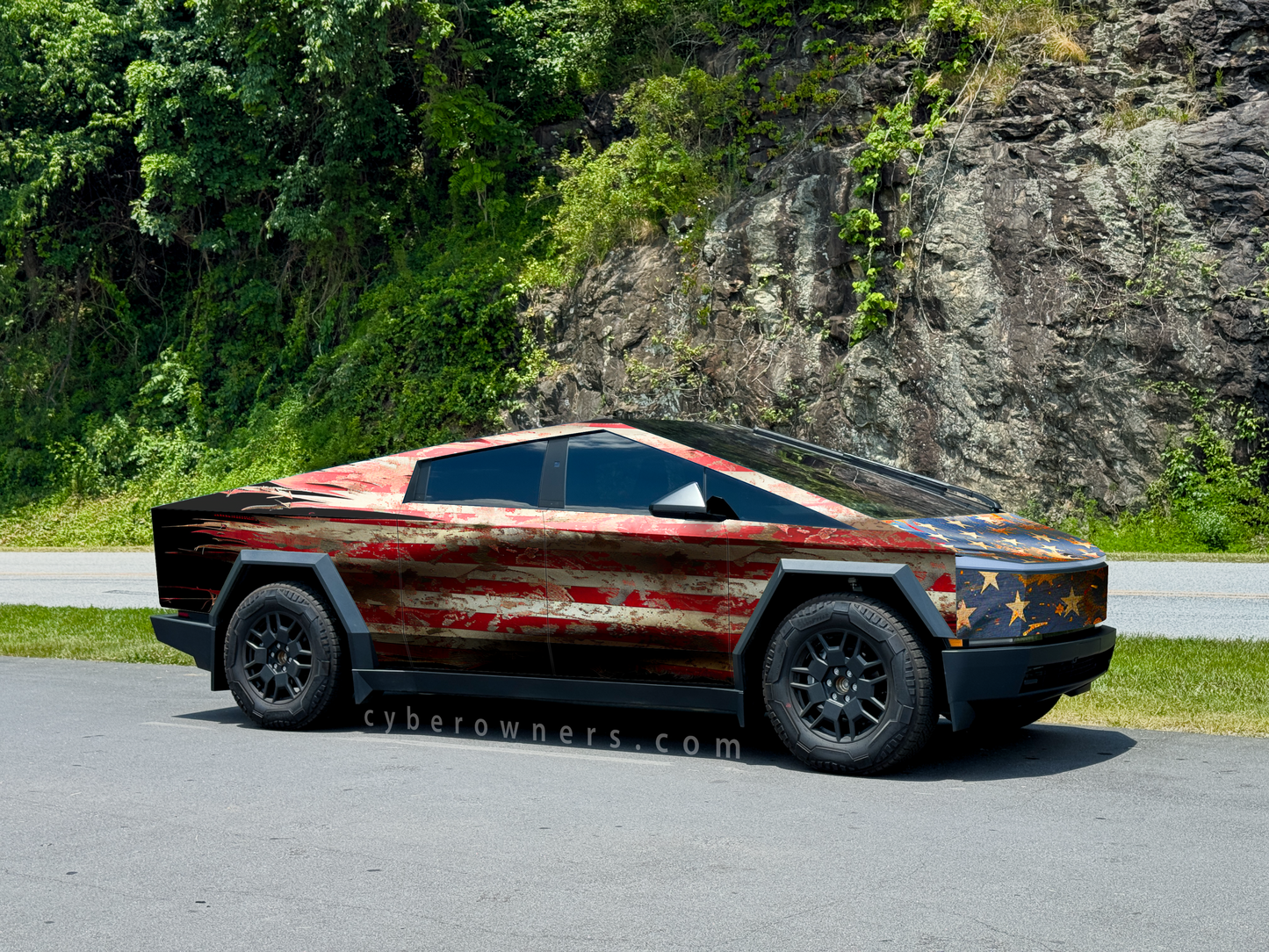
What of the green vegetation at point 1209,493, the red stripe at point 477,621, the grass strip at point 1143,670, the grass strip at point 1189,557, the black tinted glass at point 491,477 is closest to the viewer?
the red stripe at point 477,621

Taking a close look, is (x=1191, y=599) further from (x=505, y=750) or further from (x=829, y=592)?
(x=505, y=750)

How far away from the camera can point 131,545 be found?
1033 inches

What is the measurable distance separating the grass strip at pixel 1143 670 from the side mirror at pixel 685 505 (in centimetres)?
267

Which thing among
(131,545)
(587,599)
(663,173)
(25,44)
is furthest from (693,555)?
(25,44)

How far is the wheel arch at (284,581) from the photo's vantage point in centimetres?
694

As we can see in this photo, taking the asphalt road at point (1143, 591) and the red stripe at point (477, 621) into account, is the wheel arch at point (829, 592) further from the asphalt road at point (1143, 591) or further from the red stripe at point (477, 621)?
the asphalt road at point (1143, 591)

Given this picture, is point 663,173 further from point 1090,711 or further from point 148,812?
point 148,812

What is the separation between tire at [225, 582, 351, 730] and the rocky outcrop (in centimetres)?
1467

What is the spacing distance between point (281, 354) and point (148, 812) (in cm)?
2467

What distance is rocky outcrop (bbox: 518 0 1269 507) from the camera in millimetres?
19266

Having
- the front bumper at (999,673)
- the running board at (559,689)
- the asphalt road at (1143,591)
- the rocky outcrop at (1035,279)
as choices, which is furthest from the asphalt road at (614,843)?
the rocky outcrop at (1035,279)

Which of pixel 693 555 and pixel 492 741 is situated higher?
pixel 693 555

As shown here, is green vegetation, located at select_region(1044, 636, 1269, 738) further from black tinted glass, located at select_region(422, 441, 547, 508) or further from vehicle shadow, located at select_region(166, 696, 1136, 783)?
black tinted glass, located at select_region(422, 441, 547, 508)

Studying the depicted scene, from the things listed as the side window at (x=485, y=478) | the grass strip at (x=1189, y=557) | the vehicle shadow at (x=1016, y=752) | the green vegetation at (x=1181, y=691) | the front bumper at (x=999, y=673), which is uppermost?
the side window at (x=485, y=478)
